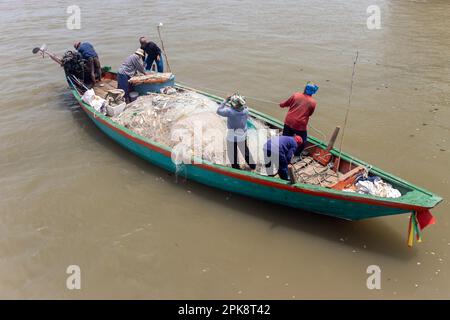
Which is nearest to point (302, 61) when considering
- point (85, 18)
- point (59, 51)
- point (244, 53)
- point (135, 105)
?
point (244, 53)

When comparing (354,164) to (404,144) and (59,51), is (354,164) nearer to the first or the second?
(404,144)

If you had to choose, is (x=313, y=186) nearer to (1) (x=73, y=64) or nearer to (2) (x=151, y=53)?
(2) (x=151, y=53)

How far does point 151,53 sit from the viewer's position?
9.48 m

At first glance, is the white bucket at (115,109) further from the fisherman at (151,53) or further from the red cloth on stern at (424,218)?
the red cloth on stern at (424,218)

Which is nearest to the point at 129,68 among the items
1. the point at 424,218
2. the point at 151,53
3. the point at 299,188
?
the point at 151,53

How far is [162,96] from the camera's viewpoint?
8.14 meters

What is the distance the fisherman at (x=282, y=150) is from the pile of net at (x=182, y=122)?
0.87 meters

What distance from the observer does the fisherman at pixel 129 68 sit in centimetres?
870

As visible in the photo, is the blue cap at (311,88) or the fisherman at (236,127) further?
the blue cap at (311,88)

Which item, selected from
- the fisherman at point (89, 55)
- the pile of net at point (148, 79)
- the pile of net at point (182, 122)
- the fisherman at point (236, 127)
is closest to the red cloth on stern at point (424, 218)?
the fisherman at point (236, 127)

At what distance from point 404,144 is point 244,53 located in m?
7.16

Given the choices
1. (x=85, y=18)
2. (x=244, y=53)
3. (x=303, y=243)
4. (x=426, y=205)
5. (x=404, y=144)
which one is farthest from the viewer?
(x=85, y=18)

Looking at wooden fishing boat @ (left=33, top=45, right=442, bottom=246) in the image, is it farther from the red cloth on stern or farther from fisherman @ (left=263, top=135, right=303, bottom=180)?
fisherman @ (left=263, top=135, right=303, bottom=180)
